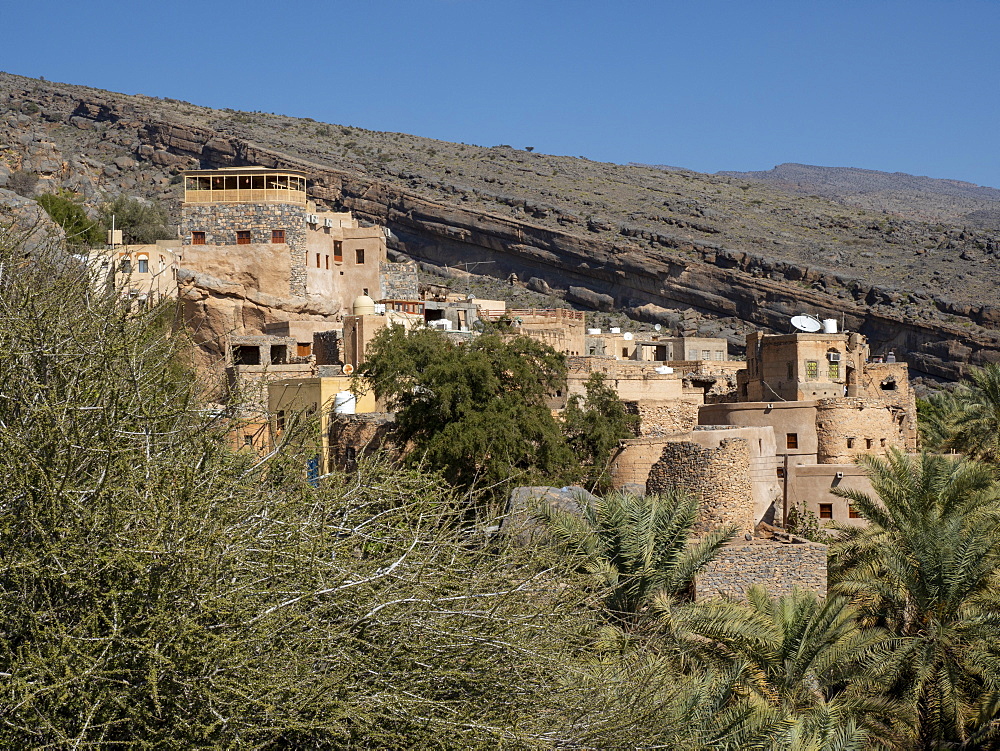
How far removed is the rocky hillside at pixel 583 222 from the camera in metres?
70.4

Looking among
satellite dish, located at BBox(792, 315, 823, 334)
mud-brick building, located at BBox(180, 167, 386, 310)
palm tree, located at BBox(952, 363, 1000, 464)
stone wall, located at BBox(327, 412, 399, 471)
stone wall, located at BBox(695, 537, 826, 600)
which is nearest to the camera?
stone wall, located at BBox(695, 537, 826, 600)

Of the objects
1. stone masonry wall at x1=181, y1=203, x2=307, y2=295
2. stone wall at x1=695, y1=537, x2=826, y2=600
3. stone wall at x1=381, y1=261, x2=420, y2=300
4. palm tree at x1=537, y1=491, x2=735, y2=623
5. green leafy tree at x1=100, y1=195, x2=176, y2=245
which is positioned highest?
green leafy tree at x1=100, y1=195, x2=176, y2=245

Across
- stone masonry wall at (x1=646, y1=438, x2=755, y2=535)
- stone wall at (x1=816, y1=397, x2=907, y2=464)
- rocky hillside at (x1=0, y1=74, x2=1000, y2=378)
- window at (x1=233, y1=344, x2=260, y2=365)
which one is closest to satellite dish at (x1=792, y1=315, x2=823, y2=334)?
stone wall at (x1=816, y1=397, x2=907, y2=464)

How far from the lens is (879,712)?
1357 centimetres

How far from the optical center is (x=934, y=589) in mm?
14594

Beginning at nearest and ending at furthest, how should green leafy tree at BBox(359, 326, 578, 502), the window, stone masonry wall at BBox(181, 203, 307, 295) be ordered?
green leafy tree at BBox(359, 326, 578, 502) → the window → stone masonry wall at BBox(181, 203, 307, 295)

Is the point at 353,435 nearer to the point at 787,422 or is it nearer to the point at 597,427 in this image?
the point at 597,427

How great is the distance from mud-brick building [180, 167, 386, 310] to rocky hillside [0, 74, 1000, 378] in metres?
23.6

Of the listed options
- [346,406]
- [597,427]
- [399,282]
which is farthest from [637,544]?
[399,282]

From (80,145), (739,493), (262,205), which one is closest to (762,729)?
(739,493)

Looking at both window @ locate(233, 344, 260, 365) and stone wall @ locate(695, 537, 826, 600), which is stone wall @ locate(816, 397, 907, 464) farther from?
window @ locate(233, 344, 260, 365)

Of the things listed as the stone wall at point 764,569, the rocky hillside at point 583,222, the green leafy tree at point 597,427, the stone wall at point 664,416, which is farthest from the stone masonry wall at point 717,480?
the rocky hillside at point 583,222

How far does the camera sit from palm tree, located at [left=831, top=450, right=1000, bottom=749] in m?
13.9

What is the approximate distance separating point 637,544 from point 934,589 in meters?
3.83
